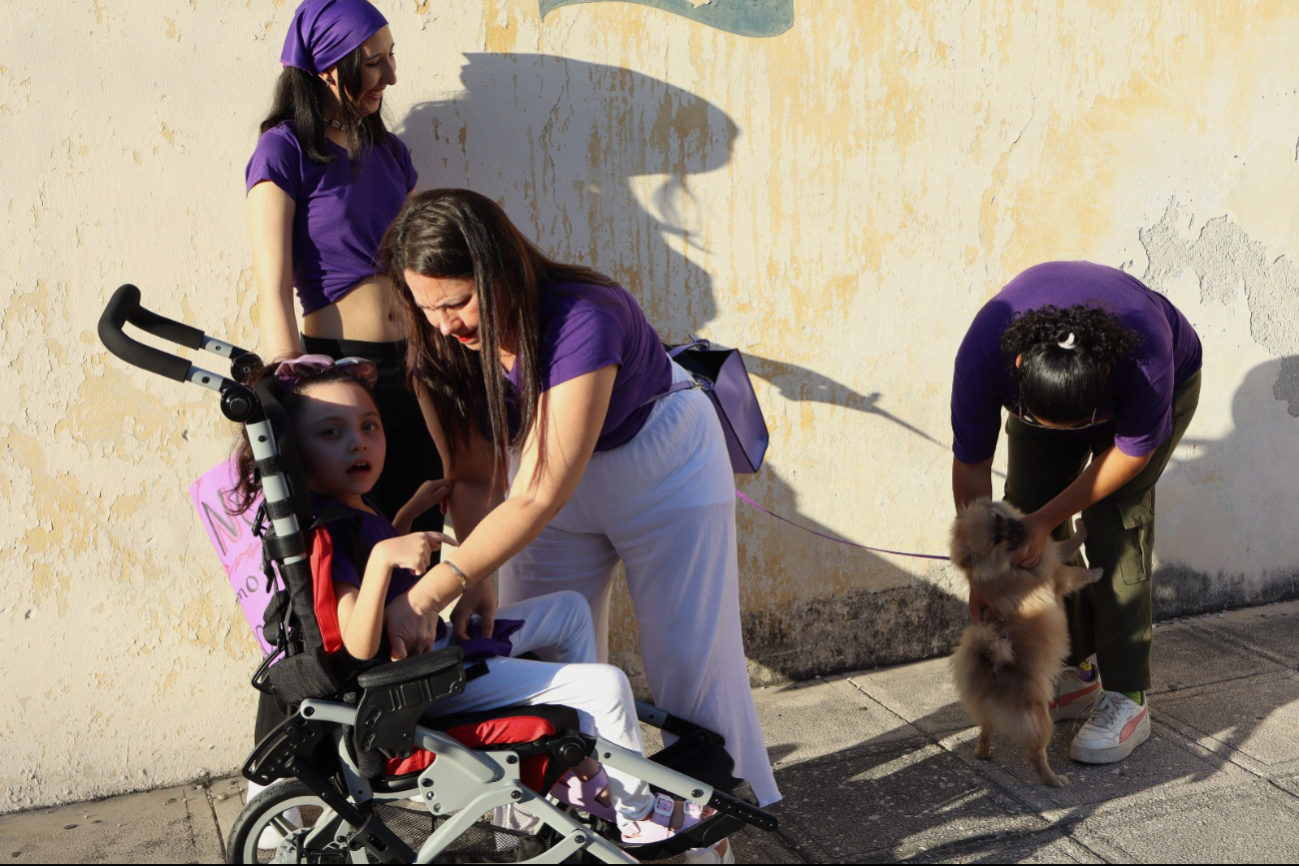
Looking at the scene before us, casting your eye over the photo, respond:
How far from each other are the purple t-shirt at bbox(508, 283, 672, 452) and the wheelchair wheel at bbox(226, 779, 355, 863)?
1.05 m

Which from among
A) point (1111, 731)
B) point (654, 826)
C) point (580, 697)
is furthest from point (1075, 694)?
point (580, 697)

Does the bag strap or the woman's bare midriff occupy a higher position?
the woman's bare midriff

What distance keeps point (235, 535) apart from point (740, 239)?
200 centimetres

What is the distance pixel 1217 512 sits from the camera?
15.4 ft

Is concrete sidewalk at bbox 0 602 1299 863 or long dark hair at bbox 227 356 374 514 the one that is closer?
long dark hair at bbox 227 356 374 514

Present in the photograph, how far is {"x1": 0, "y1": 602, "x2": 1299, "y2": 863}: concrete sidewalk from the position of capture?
305cm

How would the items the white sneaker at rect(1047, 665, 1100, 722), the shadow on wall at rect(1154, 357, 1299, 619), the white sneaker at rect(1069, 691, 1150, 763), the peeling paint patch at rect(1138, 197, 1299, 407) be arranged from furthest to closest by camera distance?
1. the shadow on wall at rect(1154, 357, 1299, 619)
2. the peeling paint patch at rect(1138, 197, 1299, 407)
3. the white sneaker at rect(1047, 665, 1100, 722)
4. the white sneaker at rect(1069, 691, 1150, 763)

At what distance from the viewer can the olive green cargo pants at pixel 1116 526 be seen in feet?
11.6

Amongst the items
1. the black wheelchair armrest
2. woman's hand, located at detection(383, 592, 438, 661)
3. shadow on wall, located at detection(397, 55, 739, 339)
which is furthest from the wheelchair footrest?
shadow on wall, located at detection(397, 55, 739, 339)

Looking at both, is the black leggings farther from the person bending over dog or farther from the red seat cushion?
the person bending over dog

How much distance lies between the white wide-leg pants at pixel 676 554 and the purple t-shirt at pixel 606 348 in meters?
0.06

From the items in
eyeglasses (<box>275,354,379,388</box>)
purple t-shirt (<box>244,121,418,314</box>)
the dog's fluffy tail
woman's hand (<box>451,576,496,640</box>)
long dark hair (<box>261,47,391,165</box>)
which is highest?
long dark hair (<box>261,47,391,165</box>)

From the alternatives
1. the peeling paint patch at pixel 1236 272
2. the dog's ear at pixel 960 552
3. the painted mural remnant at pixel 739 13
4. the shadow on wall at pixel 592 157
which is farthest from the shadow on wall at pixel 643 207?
the peeling paint patch at pixel 1236 272

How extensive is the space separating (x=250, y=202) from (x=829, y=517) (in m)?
2.32
